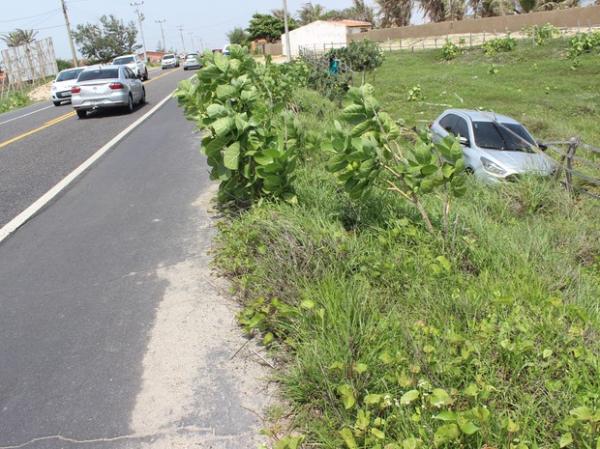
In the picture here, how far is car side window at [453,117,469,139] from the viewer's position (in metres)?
9.73

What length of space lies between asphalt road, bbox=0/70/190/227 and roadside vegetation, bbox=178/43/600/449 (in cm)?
284

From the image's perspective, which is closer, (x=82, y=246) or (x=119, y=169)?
(x=82, y=246)

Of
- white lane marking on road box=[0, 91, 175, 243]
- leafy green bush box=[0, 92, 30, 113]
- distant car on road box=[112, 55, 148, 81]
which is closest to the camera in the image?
white lane marking on road box=[0, 91, 175, 243]

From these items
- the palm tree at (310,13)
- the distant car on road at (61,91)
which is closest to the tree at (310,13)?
the palm tree at (310,13)

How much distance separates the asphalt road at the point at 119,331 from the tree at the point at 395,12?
6990 cm

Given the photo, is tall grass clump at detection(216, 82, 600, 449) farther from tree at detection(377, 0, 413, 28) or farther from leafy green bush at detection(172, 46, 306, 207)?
tree at detection(377, 0, 413, 28)

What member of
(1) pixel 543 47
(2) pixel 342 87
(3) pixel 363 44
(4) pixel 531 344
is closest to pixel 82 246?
(4) pixel 531 344

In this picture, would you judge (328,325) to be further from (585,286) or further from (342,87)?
(342,87)

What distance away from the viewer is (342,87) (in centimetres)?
1839

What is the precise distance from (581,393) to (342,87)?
1663 cm

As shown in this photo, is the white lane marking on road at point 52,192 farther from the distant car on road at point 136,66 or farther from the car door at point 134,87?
the distant car on road at point 136,66

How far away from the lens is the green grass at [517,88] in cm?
1428

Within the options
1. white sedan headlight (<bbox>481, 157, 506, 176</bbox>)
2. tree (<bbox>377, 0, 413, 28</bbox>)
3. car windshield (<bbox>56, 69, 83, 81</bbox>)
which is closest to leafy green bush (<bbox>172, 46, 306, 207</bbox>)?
white sedan headlight (<bbox>481, 157, 506, 176</bbox>)

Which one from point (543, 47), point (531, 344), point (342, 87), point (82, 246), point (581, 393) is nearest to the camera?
point (581, 393)
